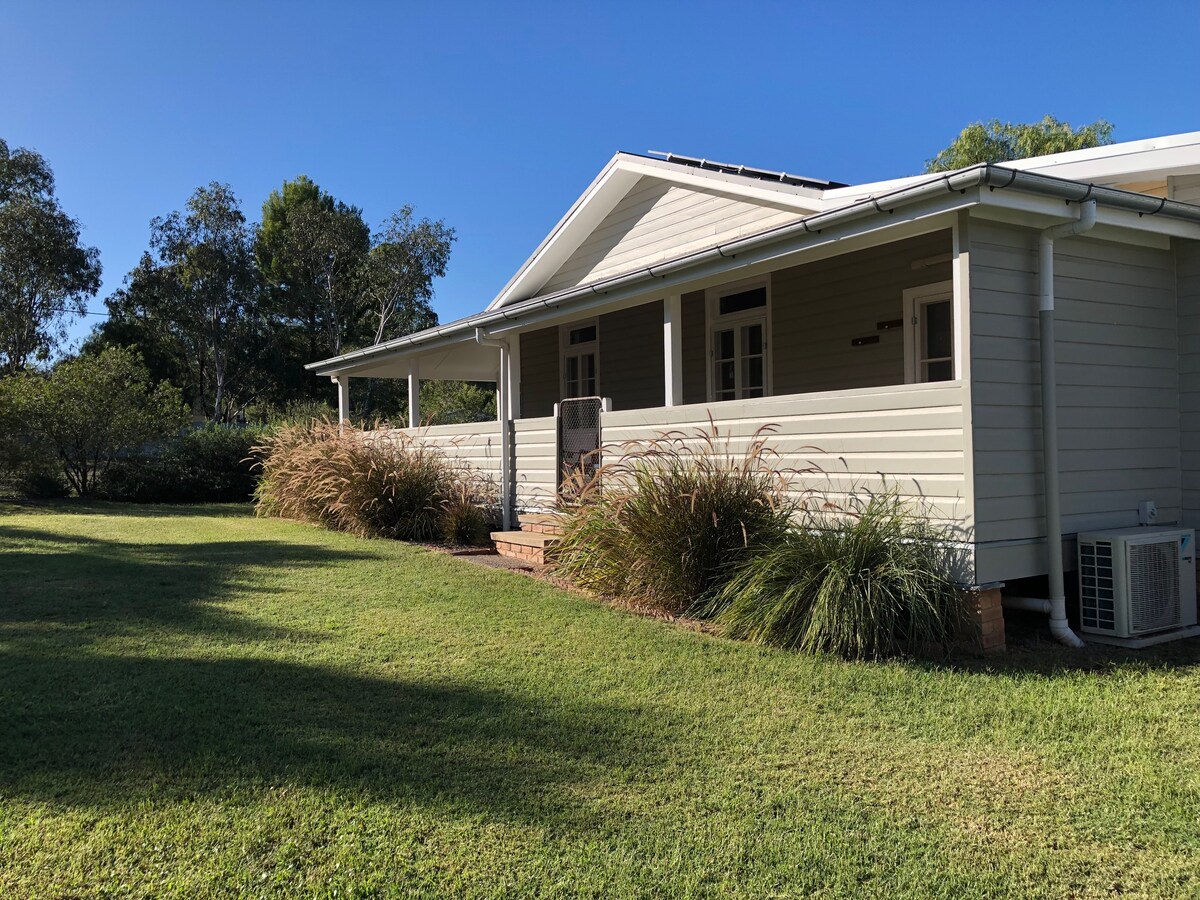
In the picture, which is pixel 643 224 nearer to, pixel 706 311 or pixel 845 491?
pixel 706 311

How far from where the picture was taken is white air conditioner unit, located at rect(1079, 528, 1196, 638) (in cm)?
573

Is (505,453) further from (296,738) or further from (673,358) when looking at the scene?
(296,738)

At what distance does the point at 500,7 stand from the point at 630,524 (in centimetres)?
1121

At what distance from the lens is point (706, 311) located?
1095 cm

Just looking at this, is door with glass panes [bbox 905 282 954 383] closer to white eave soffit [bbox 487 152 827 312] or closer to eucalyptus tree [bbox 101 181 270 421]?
white eave soffit [bbox 487 152 827 312]

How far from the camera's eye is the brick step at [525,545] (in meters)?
9.04

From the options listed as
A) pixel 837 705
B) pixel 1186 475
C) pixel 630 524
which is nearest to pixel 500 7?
pixel 630 524

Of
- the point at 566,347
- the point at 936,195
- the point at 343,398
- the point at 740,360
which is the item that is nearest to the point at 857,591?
the point at 936,195

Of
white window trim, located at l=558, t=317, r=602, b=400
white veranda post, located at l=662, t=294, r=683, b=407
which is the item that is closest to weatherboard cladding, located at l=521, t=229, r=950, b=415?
white window trim, located at l=558, t=317, r=602, b=400

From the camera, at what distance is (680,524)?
652cm

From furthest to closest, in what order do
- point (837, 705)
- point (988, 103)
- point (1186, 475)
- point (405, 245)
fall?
1. point (405, 245)
2. point (988, 103)
3. point (1186, 475)
4. point (837, 705)

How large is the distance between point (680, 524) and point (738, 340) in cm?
473

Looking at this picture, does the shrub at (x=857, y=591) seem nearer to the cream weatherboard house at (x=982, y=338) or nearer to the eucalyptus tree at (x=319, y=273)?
the cream weatherboard house at (x=982, y=338)

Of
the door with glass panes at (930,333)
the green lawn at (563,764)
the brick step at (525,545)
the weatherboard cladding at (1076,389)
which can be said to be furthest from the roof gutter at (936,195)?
the green lawn at (563,764)
